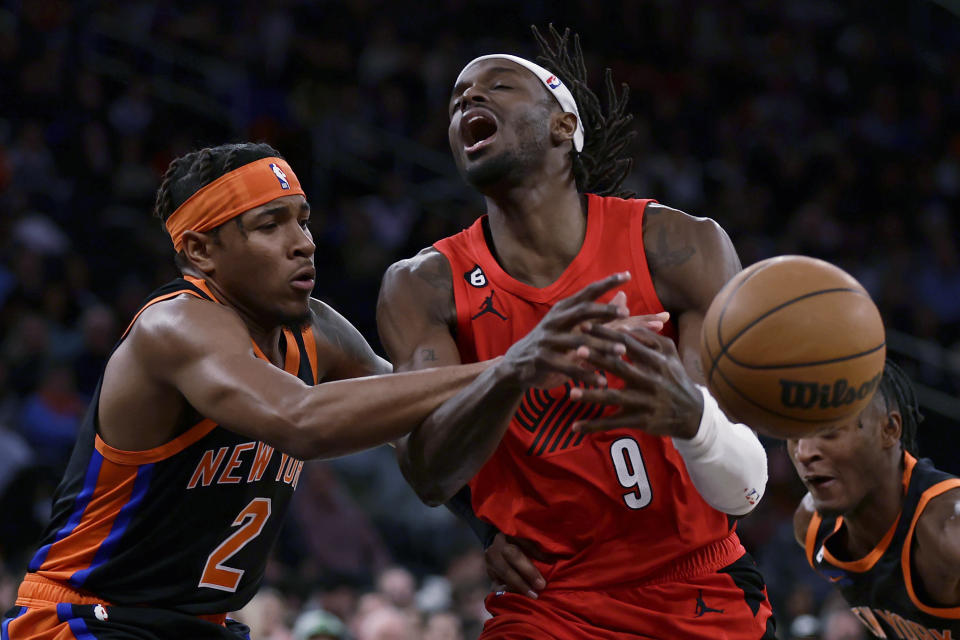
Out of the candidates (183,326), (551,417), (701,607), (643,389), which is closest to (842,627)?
(701,607)

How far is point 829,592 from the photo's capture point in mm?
8430

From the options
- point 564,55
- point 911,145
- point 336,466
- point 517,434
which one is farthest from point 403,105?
point 517,434

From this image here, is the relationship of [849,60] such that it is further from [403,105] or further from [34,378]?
[34,378]

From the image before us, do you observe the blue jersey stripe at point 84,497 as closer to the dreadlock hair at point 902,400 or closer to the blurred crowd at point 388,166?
the dreadlock hair at point 902,400

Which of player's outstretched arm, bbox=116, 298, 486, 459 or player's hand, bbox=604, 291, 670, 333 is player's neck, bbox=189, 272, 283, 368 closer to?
player's outstretched arm, bbox=116, 298, 486, 459

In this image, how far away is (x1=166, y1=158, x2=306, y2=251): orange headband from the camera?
3572 mm

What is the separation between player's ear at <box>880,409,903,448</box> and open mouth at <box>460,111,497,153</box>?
184 centimetres

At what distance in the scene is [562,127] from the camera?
12.4ft

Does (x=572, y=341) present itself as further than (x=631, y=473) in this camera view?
No

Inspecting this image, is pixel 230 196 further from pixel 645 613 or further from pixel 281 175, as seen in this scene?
pixel 645 613

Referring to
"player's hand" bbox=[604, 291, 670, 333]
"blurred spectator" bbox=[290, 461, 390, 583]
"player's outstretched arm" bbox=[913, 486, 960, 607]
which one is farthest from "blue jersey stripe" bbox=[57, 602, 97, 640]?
"blurred spectator" bbox=[290, 461, 390, 583]

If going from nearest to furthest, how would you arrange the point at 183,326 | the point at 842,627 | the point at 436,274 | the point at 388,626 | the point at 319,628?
the point at 183,326, the point at 436,274, the point at 319,628, the point at 388,626, the point at 842,627

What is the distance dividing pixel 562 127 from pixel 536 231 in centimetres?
38

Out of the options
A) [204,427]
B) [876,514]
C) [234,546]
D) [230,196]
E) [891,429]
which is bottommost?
[876,514]
